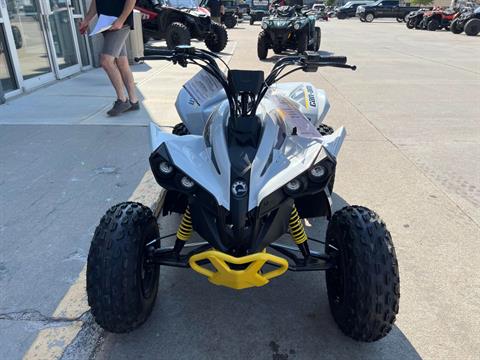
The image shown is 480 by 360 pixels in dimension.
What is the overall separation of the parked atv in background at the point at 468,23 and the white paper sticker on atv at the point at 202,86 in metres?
23.2

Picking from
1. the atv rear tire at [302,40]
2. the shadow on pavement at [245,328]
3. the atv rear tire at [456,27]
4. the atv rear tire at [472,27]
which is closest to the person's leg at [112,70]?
the shadow on pavement at [245,328]

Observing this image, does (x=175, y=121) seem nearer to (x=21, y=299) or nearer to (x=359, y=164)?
(x=359, y=164)

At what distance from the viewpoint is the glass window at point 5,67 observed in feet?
21.6

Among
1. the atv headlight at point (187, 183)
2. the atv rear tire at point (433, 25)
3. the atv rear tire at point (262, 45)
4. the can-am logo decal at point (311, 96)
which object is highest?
the atv headlight at point (187, 183)

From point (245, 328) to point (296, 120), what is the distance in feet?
3.90

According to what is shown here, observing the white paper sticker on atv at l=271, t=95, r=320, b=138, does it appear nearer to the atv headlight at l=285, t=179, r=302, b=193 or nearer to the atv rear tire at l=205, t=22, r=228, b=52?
the atv headlight at l=285, t=179, r=302, b=193

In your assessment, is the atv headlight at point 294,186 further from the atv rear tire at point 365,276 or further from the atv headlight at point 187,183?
the atv headlight at point 187,183

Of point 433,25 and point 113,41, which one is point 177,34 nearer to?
point 113,41

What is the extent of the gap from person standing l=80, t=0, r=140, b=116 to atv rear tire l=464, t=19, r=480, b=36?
21651mm

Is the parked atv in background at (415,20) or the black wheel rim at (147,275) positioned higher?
the black wheel rim at (147,275)

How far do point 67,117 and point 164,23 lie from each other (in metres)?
7.46

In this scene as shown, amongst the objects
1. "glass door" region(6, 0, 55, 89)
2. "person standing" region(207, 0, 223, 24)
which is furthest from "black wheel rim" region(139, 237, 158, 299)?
"person standing" region(207, 0, 223, 24)

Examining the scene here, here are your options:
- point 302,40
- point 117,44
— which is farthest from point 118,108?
point 302,40

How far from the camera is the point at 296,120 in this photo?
240 cm
